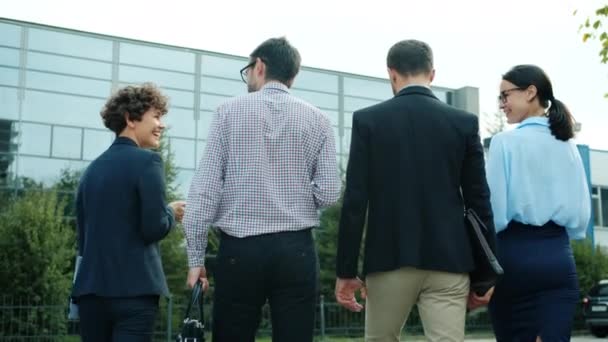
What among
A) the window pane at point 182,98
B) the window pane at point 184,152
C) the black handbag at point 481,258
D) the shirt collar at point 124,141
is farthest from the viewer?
the window pane at point 182,98

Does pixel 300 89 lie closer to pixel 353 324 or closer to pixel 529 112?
pixel 353 324

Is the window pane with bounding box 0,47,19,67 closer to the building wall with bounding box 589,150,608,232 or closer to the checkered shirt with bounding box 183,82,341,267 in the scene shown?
the checkered shirt with bounding box 183,82,341,267

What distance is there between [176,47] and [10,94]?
7.06 m

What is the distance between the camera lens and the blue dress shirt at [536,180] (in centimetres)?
425

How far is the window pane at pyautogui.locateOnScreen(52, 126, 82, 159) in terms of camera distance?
29672mm

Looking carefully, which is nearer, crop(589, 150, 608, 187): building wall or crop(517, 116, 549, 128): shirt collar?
crop(517, 116, 549, 128): shirt collar

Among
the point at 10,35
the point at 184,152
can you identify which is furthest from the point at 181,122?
the point at 10,35

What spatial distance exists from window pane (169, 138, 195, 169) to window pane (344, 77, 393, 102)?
8.28 meters

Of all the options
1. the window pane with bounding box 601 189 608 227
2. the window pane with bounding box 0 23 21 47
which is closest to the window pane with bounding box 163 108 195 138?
the window pane with bounding box 0 23 21 47

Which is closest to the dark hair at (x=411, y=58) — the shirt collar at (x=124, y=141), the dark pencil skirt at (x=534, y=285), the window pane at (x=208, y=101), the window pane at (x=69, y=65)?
the dark pencil skirt at (x=534, y=285)

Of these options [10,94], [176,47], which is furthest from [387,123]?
[176,47]

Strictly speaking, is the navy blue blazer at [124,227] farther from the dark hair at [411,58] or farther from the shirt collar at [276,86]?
the dark hair at [411,58]

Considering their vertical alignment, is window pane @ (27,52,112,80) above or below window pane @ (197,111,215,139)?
above

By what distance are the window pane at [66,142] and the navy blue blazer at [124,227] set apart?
26.6 metres
